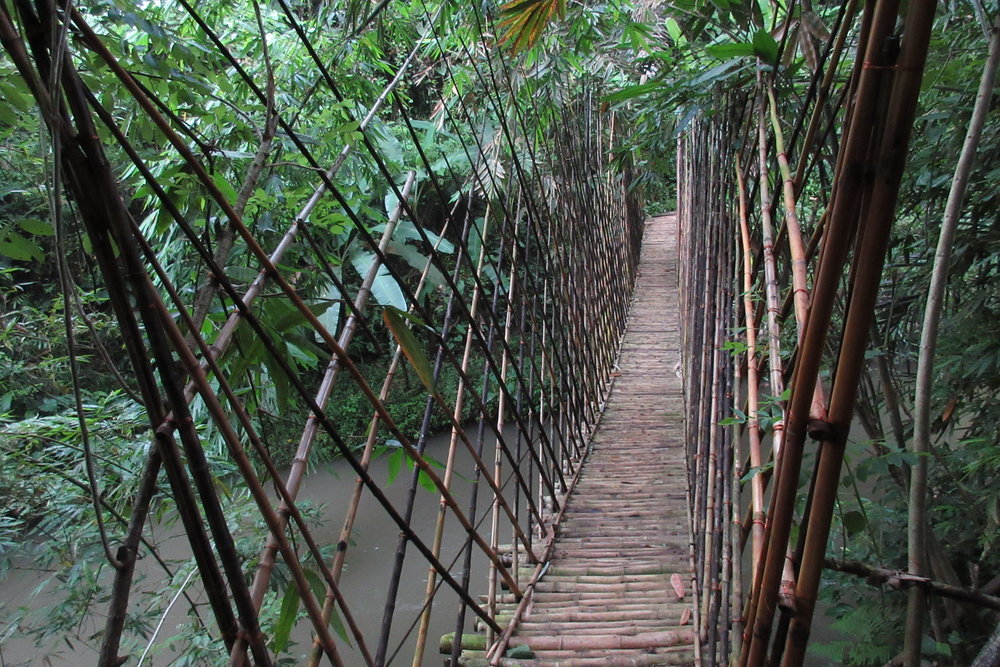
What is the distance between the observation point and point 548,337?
2189 millimetres

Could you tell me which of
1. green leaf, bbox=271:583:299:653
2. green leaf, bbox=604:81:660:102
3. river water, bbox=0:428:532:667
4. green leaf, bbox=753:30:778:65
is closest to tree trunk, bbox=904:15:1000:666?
green leaf, bbox=753:30:778:65

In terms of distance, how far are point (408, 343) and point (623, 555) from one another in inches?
48.6

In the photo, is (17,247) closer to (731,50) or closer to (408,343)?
(408,343)

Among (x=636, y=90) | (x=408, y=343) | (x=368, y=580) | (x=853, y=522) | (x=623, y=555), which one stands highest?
(x=636, y=90)

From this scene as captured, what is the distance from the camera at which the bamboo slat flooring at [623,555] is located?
145 centimetres

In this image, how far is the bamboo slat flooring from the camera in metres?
1.45

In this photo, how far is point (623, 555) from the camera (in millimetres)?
1815

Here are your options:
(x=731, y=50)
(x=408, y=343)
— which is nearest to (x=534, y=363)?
(x=731, y=50)

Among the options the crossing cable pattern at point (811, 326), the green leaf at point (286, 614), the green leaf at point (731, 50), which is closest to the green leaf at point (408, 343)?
the green leaf at point (286, 614)

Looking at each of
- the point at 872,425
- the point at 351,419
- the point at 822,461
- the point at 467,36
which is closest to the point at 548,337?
the point at 467,36

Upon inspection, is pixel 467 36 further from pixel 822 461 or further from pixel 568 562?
pixel 822 461

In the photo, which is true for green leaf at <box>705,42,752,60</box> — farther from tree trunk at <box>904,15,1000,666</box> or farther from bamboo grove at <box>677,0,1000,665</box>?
tree trunk at <box>904,15,1000,666</box>

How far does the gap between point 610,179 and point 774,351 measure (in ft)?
11.8

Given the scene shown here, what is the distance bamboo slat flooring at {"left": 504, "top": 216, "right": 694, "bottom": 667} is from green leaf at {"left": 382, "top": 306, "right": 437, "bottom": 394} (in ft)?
2.87
